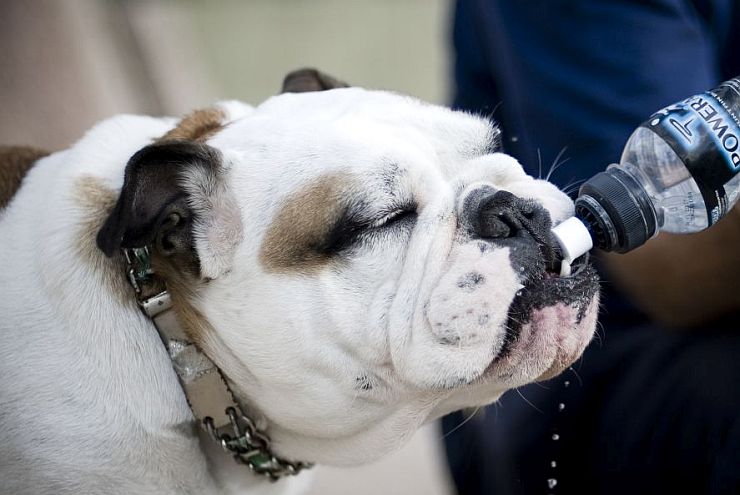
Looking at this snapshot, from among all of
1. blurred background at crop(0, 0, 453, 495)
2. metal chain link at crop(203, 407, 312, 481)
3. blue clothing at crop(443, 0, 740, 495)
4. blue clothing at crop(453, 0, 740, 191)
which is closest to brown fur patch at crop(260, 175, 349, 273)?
metal chain link at crop(203, 407, 312, 481)

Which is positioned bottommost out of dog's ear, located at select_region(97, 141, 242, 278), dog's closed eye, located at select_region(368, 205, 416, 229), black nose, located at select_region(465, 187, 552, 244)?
black nose, located at select_region(465, 187, 552, 244)

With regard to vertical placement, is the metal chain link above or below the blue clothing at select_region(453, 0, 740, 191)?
below

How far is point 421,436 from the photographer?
398cm

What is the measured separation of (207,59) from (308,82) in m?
4.21

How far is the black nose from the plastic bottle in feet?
0.14

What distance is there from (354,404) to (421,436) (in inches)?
80.2

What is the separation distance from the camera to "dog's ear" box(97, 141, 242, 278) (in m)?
1.89

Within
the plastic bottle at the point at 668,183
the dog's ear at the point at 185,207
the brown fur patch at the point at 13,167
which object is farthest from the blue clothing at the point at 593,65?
the brown fur patch at the point at 13,167

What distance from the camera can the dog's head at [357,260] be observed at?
1.85 m

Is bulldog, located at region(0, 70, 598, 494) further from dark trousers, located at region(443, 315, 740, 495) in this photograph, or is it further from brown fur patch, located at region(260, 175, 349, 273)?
dark trousers, located at region(443, 315, 740, 495)

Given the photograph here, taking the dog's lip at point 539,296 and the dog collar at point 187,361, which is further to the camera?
the dog collar at point 187,361

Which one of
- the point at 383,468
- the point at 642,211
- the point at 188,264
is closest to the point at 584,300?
the point at 642,211

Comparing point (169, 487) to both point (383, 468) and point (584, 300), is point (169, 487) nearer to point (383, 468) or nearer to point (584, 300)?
point (584, 300)

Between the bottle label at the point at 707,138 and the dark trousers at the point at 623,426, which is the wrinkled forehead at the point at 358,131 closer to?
the bottle label at the point at 707,138
